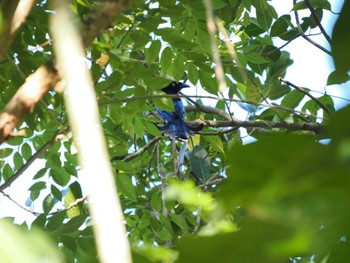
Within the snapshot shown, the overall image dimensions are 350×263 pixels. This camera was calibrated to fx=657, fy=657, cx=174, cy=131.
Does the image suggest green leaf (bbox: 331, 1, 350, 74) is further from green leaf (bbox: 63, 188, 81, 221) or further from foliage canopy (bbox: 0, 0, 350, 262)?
green leaf (bbox: 63, 188, 81, 221)

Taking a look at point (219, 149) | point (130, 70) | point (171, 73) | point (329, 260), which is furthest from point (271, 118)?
point (329, 260)

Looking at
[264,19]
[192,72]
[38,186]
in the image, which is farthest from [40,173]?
[264,19]

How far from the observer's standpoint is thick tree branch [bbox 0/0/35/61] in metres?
0.44

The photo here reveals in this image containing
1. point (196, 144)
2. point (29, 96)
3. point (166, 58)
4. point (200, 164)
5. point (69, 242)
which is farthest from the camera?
point (196, 144)

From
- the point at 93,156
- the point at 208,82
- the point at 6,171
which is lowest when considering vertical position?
the point at 6,171

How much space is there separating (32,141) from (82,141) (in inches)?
78.2

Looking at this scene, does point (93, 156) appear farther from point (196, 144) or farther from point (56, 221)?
point (196, 144)

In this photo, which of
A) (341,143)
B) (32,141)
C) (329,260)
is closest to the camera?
(341,143)

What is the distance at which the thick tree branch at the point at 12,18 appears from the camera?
0.44 meters

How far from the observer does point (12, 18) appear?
54 centimetres

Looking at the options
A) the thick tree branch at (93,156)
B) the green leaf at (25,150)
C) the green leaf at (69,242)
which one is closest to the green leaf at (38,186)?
the green leaf at (25,150)

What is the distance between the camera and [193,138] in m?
2.92

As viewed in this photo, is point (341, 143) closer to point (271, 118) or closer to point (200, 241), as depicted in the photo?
point (200, 241)

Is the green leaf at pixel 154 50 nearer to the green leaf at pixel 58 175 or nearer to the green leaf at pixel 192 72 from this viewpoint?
the green leaf at pixel 192 72
